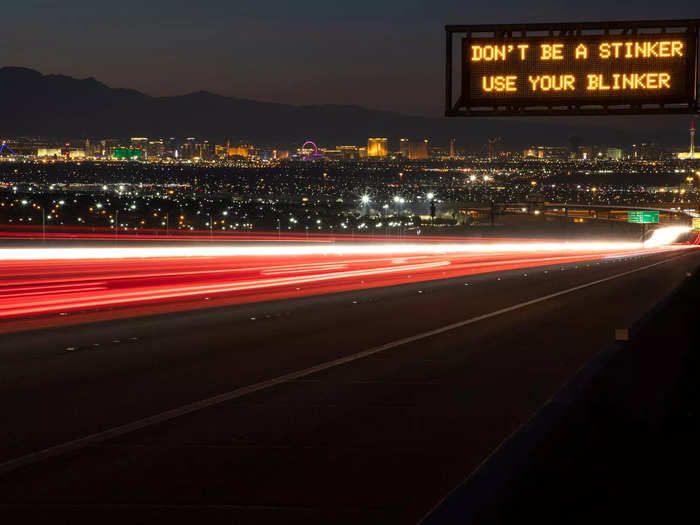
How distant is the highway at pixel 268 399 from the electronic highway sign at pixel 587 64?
4.65 m

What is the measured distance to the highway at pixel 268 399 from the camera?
25.2 feet

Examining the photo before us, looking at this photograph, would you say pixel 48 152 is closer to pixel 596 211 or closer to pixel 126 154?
pixel 126 154

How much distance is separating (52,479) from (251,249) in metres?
43.5

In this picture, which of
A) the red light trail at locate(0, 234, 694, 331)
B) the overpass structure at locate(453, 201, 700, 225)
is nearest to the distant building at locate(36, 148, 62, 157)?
the overpass structure at locate(453, 201, 700, 225)

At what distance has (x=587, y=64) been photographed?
2202cm

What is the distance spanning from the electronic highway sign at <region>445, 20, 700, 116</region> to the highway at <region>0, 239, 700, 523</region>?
4646mm

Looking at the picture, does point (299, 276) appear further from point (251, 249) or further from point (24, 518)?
point (24, 518)

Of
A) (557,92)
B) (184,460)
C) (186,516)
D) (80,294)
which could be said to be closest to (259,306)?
(80,294)

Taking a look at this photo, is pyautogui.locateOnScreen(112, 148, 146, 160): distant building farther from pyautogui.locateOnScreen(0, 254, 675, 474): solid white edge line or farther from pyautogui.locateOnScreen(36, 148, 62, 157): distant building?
pyautogui.locateOnScreen(0, 254, 675, 474): solid white edge line

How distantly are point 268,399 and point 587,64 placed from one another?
12.7 m

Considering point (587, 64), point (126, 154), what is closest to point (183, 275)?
point (587, 64)

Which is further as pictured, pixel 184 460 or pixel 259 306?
pixel 259 306

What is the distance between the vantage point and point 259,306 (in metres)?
24.2

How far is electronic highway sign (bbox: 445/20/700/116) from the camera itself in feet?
71.9
